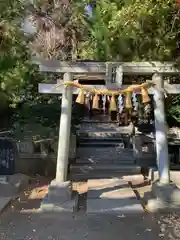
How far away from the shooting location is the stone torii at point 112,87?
25.2 feet

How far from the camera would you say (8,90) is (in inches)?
357

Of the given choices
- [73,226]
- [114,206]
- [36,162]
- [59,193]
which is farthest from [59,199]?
[36,162]

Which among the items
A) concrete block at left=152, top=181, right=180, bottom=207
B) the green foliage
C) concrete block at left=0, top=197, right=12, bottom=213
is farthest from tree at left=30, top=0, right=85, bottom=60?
concrete block at left=152, top=181, right=180, bottom=207

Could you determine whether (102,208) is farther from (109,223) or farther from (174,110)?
(174,110)

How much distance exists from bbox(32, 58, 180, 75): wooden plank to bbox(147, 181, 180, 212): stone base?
8.53 ft

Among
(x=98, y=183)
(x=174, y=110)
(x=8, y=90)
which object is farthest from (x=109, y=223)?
(x=174, y=110)

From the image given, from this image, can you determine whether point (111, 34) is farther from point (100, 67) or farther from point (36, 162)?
point (36, 162)

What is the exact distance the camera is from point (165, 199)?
7227 millimetres

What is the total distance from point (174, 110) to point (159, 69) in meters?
4.50

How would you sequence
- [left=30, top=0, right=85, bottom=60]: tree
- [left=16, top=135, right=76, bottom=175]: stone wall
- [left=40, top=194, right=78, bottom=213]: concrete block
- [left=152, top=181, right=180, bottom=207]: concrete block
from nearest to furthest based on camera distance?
[left=40, top=194, right=78, bottom=213]: concrete block, [left=152, top=181, right=180, bottom=207]: concrete block, [left=16, top=135, right=76, bottom=175]: stone wall, [left=30, top=0, right=85, bottom=60]: tree

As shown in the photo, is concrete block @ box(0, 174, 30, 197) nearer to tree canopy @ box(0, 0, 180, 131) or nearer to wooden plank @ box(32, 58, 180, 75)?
tree canopy @ box(0, 0, 180, 131)

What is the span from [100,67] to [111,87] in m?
0.53

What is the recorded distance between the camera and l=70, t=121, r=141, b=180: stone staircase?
35.9 ft

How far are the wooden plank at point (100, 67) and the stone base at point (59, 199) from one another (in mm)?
2614
